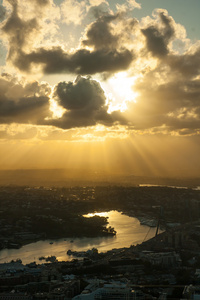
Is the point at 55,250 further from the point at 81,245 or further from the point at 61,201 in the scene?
the point at 61,201

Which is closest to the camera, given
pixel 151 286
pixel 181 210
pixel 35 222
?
pixel 151 286

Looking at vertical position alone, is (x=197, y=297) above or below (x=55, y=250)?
below

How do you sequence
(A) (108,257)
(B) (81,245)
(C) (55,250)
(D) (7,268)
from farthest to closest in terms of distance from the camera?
1. (B) (81,245)
2. (C) (55,250)
3. (A) (108,257)
4. (D) (7,268)

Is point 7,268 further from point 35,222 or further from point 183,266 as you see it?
point 35,222

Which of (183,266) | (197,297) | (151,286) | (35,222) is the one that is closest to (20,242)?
(35,222)

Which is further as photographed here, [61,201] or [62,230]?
[61,201]

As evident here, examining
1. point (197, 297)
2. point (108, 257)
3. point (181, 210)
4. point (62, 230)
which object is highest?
point (181, 210)
